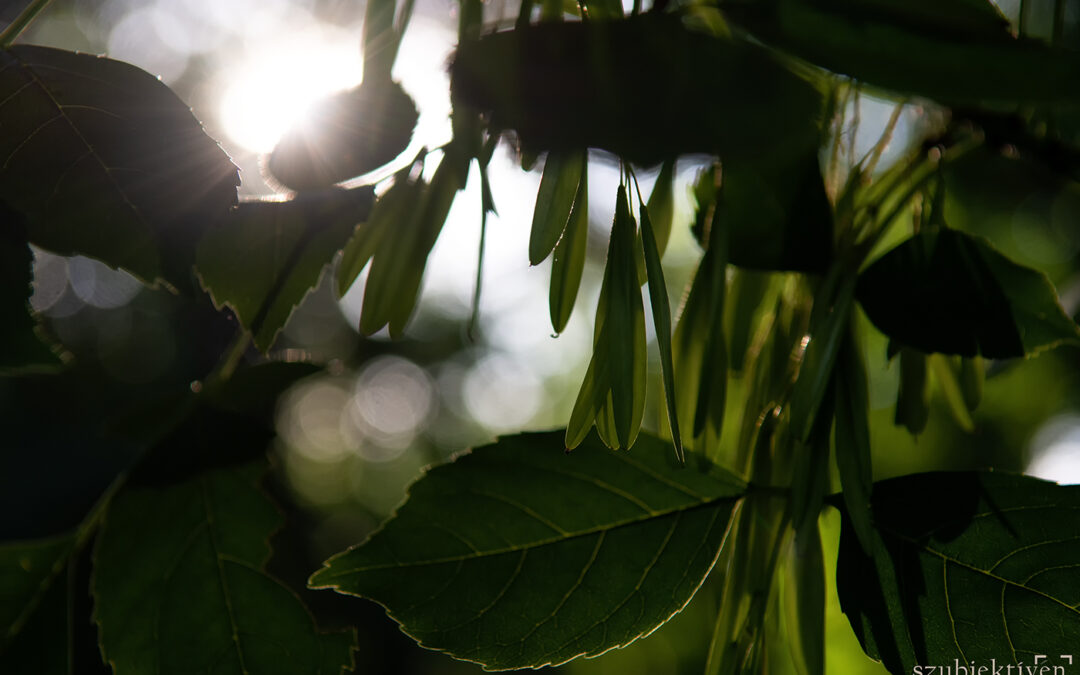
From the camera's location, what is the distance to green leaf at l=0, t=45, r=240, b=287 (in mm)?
319

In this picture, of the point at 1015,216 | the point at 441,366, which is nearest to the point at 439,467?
the point at 1015,216

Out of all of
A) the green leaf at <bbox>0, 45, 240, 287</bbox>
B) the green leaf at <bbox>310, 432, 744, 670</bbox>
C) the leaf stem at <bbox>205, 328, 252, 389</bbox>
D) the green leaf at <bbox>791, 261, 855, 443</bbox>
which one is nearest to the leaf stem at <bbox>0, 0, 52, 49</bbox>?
the green leaf at <bbox>0, 45, 240, 287</bbox>

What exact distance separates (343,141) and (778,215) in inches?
8.2

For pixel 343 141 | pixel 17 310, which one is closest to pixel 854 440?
pixel 343 141

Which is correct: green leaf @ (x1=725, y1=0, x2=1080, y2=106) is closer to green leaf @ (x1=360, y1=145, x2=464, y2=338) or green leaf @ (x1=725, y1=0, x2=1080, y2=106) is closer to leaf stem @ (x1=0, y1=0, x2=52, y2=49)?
green leaf @ (x1=360, y1=145, x2=464, y2=338)

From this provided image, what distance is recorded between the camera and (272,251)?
1.18ft

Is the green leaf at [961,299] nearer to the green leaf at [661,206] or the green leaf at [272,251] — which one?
the green leaf at [661,206]

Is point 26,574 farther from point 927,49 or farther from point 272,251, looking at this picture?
point 927,49

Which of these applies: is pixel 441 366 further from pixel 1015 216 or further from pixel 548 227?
pixel 548 227

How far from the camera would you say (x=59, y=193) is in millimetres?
319

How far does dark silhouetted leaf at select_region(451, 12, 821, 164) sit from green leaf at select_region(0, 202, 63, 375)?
23cm

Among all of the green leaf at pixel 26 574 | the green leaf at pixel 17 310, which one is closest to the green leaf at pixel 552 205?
the green leaf at pixel 17 310

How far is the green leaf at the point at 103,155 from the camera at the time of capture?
1.05 feet

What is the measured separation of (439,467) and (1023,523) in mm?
261
